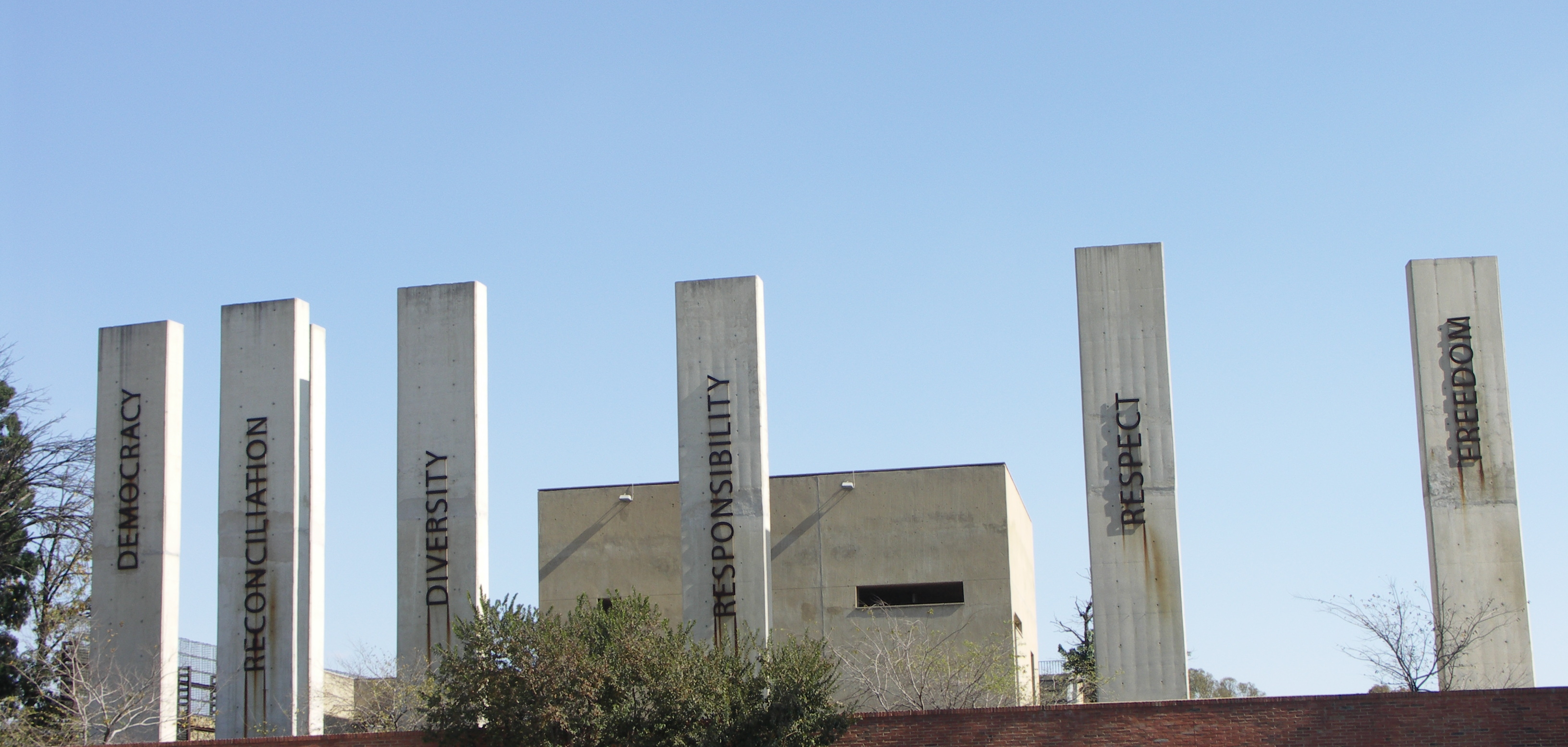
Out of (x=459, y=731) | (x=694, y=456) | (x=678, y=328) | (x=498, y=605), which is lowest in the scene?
(x=459, y=731)

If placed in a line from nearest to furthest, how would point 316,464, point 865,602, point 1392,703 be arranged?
point 1392,703 < point 316,464 < point 865,602

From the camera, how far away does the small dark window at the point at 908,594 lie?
40250 mm

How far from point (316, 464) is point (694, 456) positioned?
7.65m

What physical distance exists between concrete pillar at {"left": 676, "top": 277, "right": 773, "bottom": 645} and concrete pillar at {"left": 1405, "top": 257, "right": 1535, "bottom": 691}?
11.5 m

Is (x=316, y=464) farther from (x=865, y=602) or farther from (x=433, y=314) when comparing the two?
(x=865, y=602)

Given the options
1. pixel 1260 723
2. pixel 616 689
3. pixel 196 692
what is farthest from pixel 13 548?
pixel 1260 723

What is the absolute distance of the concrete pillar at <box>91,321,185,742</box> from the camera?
31.7 meters

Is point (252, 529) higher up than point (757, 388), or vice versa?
point (757, 388)

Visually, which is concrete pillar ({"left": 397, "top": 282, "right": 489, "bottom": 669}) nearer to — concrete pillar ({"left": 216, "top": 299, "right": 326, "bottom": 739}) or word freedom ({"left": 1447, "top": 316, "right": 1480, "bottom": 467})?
concrete pillar ({"left": 216, "top": 299, "right": 326, "bottom": 739})

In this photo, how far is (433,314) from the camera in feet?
106

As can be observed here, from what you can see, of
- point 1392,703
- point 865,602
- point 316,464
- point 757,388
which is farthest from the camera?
point 865,602

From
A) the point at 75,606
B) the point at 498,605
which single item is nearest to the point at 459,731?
the point at 498,605

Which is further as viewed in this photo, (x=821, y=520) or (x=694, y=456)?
(x=821, y=520)

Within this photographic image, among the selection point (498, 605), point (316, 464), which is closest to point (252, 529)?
point (316, 464)
